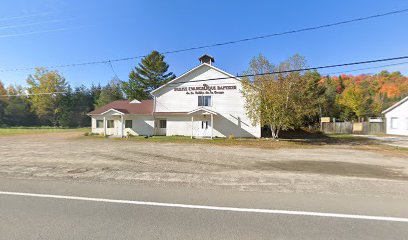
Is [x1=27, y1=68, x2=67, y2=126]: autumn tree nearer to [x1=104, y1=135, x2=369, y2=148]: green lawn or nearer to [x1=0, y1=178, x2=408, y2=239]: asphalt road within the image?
[x1=104, y1=135, x2=369, y2=148]: green lawn

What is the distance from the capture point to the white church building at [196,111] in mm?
25734

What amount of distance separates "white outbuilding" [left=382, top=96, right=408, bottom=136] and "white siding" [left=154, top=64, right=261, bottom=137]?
73.4ft

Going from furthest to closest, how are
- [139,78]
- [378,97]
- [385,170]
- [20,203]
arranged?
[378,97], [139,78], [385,170], [20,203]

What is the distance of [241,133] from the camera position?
25.6 m

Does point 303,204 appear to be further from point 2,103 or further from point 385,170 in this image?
point 2,103

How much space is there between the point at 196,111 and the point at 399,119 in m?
29.9

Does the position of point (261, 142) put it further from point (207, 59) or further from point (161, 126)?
point (161, 126)

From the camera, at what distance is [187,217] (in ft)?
13.6

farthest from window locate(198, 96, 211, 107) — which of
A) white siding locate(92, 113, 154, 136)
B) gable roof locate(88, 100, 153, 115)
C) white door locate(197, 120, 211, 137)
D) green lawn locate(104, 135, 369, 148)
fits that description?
white siding locate(92, 113, 154, 136)

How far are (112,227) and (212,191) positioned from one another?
2763 mm

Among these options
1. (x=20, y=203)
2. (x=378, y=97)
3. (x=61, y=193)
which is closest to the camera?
(x=20, y=203)

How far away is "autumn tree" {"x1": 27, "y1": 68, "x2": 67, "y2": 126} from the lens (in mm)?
59131

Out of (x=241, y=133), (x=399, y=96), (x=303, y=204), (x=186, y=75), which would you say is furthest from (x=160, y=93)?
(x=399, y=96)

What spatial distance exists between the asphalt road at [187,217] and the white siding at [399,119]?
3441 cm
